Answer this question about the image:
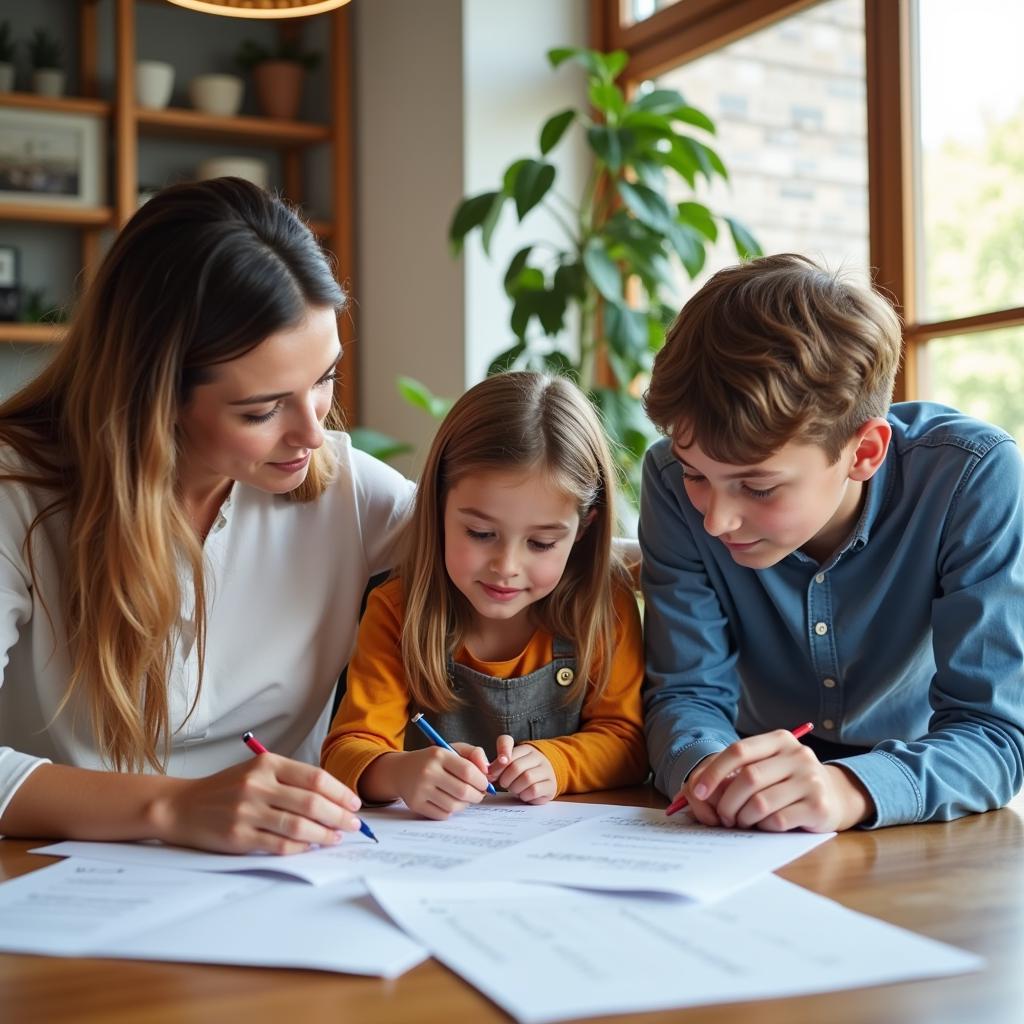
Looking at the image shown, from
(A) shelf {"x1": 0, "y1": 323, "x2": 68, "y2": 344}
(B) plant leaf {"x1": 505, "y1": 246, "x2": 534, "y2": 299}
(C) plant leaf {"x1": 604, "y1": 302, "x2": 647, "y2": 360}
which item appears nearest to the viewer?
(C) plant leaf {"x1": 604, "y1": 302, "x2": 647, "y2": 360}

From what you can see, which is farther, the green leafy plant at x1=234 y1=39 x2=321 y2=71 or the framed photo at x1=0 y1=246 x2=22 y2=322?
the green leafy plant at x1=234 y1=39 x2=321 y2=71

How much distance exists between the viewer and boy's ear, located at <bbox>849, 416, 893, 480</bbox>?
4.30 feet

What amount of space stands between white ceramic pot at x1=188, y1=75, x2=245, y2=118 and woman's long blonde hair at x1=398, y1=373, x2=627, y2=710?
2.94m

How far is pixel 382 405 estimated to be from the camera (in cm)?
415

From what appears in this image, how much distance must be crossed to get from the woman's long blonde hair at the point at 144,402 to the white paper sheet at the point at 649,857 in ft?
1.63

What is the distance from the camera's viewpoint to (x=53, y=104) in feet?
12.4

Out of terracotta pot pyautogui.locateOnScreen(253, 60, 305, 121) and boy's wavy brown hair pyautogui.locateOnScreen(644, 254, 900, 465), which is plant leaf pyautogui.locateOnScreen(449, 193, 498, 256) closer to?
terracotta pot pyautogui.locateOnScreen(253, 60, 305, 121)

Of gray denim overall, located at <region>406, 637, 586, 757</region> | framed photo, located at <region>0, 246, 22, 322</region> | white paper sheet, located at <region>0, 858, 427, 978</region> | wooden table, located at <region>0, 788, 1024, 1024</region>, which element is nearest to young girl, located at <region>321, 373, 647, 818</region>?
gray denim overall, located at <region>406, 637, 586, 757</region>

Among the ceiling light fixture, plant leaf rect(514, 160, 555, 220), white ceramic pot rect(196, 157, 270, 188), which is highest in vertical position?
white ceramic pot rect(196, 157, 270, 188)

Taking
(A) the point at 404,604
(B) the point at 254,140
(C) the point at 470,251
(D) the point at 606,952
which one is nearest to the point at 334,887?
(D) the point at 606,952

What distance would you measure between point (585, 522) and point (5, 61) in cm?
316

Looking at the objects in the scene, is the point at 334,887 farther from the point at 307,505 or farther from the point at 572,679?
the point at 307,505

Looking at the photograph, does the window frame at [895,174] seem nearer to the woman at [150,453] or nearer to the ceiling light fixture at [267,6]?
the ceiling light fixture at [267,6]

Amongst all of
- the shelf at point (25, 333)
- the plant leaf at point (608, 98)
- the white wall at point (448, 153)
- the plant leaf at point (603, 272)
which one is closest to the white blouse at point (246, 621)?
the plant leaf at point (603, 272)
